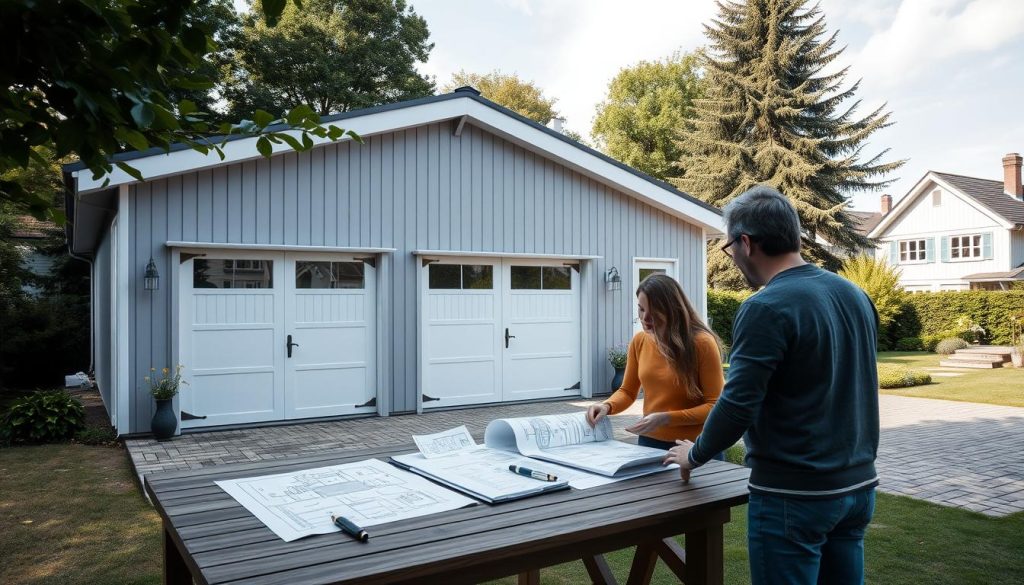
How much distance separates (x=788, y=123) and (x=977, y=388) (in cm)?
1497

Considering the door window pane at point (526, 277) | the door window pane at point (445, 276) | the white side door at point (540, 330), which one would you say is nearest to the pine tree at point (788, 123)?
the white side door at point (540, 330)

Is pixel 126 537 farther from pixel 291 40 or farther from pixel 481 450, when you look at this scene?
pixel 291 40

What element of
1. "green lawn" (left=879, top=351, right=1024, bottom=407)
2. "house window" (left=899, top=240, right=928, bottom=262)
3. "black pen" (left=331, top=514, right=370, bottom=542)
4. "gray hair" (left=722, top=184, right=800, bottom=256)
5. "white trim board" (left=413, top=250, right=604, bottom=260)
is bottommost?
"green lawn" (left=879, top=351, right=1024, bottom=407)

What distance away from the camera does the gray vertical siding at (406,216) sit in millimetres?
8016

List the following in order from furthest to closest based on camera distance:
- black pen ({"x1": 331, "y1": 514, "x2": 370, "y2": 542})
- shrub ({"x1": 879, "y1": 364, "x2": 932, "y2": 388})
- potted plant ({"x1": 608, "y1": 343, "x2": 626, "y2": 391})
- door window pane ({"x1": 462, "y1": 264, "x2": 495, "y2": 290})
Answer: shrub ({"x1": 879, "y1": 364, "x2": 932, "y2": 388}) < potted plant ({"x1": 608, "y1": 343, "x2": 626, "y2": 391}) < door window pane ({"x1": 462, "y1": 264, "x2": 495, "y2": 290}) < black pen ({"x1": 331, "y1": 514, "x2": 370, "y2": 542})

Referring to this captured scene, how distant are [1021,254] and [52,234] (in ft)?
105

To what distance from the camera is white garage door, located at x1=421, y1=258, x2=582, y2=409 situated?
9.84 m

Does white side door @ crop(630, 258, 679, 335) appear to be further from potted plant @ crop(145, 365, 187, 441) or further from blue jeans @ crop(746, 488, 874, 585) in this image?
blue jeans @ crop(746, 488, 874, 585)

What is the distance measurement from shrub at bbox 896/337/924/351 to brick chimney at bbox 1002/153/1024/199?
12487mm

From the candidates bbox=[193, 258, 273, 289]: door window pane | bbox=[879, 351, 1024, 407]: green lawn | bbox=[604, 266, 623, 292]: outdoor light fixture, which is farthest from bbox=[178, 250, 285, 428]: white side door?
bbox=[879, 351, 1024, 407]: green lawn

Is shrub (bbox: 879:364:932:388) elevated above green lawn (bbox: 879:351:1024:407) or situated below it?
above

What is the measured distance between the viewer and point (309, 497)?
1942 mm

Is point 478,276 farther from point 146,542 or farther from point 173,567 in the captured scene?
point 173,567

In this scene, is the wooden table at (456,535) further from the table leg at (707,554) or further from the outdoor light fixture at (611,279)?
the outdoor light fixture at (611,279)
